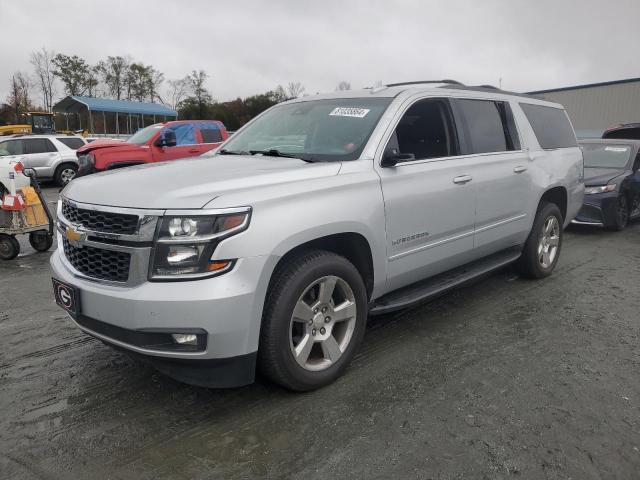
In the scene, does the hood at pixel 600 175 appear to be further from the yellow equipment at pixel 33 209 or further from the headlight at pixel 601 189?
the yellow equipment at pixel 33 209

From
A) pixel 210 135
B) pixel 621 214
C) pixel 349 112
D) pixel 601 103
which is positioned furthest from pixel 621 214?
pixel 601 103

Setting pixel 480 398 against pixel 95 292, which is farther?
pixel 480 398

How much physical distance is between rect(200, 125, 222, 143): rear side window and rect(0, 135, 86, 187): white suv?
566 cm

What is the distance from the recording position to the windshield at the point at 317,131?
3.60 metres

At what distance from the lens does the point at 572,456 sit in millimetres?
2572

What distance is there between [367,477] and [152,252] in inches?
59.6

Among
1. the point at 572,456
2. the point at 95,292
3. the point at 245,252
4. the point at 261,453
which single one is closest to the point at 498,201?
the point at 572,456

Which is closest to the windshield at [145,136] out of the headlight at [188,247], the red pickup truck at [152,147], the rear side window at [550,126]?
the red pickup truck at [152,147]

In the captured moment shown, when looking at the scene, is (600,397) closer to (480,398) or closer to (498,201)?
(480,398)

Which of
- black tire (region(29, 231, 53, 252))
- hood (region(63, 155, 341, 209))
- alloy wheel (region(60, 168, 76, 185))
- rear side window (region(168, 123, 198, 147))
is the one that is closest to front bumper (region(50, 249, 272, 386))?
hood (region(63, 155, 341, 209))

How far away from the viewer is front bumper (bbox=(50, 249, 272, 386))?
2.57 meters

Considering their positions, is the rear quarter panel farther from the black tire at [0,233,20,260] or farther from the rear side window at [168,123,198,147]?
the rear side window at [168,123,198,147]

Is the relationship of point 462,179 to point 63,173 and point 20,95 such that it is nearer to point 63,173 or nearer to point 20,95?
point 63,173

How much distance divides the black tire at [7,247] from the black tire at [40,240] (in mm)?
445
